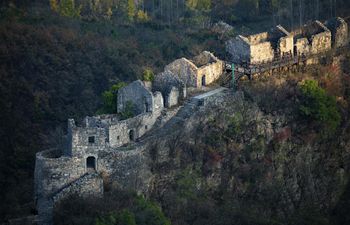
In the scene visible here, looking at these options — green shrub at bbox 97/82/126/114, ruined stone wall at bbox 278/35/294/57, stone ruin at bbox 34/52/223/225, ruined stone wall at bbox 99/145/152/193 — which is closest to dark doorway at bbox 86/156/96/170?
stone ruin at bbox 34/52/223/225

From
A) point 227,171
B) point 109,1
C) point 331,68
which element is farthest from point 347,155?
point 109,1

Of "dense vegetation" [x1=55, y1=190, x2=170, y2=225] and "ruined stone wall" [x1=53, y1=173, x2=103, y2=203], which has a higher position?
"ruined stone wall" [x1=53, y1=173, x2=103, y2=203]

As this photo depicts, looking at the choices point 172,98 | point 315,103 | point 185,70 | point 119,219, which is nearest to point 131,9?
point 185,70

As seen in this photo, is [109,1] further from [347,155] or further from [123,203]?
[123,203]

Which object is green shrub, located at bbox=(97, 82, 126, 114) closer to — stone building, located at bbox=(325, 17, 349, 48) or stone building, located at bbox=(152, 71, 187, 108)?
stone building, located at bbox=(152, 71, 187, 108)

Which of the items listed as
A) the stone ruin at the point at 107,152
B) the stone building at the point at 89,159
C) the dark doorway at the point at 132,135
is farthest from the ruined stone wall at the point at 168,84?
Answer: the dark doorway at the point at 132,135

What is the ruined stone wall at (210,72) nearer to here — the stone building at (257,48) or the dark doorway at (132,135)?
the stone building at (257,48)
